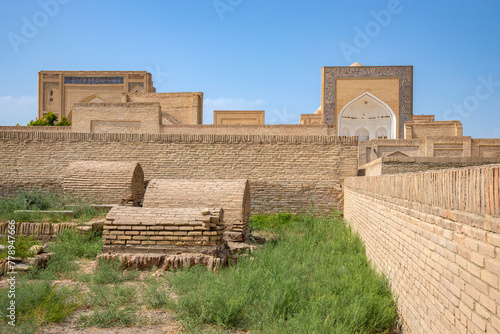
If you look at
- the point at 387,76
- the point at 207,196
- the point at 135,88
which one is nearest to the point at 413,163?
the point at 207,196

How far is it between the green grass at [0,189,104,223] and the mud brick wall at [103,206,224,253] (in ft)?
8.15

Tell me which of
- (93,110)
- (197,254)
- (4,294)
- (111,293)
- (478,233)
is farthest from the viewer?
(93,110)

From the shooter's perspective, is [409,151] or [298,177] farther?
[409,151]

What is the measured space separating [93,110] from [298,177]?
9.97 m

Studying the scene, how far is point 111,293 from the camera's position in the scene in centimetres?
425

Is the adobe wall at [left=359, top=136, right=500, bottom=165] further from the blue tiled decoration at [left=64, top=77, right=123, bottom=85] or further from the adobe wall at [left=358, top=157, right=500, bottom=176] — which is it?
the blue tiled decoration at [left=64, top=77, right=123, bottom=85]

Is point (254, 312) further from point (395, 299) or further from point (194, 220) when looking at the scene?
point (194, 220)

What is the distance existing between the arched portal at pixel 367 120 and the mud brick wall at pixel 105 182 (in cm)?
1719

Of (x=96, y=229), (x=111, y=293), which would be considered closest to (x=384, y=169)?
(x=96, y=229)

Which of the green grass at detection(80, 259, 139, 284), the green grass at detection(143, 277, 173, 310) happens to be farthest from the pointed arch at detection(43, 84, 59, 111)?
the green grass at detection(143, 277, 173, 310)

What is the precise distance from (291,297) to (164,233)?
2.45 m

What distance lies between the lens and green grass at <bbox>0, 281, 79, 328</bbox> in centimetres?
359

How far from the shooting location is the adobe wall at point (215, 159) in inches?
418

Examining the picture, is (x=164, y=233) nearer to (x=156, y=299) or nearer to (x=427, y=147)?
(x=156, y=299)
